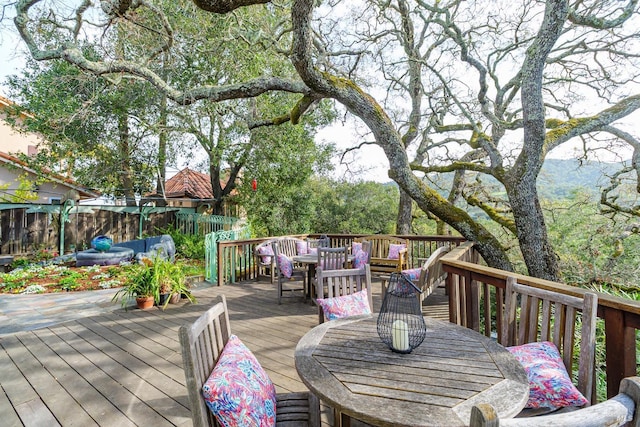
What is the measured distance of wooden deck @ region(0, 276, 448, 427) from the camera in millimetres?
2275

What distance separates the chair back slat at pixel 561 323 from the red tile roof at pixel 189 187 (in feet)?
38.5

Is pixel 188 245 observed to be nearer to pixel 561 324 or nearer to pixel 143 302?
pixel 143 302

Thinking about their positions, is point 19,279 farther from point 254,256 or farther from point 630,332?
point 630,332

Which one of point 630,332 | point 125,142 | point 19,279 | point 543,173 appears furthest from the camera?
point 125,142

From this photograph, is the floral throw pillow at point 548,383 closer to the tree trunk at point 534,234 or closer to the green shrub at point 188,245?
the tree trunk at point 534,234

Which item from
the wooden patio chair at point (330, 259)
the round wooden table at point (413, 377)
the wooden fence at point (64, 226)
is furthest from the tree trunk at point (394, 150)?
the wooden fence at point (64, 226)

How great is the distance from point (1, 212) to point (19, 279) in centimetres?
283

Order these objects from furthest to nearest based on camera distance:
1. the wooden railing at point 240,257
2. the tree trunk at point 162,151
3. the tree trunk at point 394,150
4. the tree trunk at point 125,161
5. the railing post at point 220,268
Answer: the tree trunk at point 162,151, the tree trunk at point 125,161, the wooden railing at point 240,257, the railing post at point 220,268, the tree trunk at point 394,150

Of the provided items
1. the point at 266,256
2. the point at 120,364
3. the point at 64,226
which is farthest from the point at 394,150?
the point at 64,226

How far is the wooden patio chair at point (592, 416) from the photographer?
71cm

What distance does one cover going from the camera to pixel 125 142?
9.88 m

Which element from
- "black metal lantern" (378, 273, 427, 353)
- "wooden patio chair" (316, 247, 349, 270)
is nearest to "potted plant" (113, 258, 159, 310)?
"wooden patio chair" (316, 247, 349, 270)

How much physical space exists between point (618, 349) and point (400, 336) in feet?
4.16

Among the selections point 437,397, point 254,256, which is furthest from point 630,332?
point 254,256
